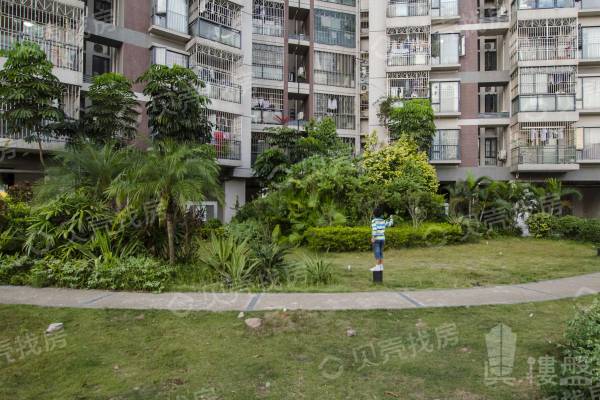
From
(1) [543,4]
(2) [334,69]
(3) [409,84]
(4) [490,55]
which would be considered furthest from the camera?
(2) [334,69]

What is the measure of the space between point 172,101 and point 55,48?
5.36 meters

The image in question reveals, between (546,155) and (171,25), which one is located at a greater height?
(171,25)

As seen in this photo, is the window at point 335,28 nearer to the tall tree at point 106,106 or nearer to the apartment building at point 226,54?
the apartment building at point 226,54

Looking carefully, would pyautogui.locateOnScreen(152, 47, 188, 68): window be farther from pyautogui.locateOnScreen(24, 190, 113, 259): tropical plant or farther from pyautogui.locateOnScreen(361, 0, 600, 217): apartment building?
pyautogui.locateOnScreen(24, 190, 113, 259): tropical plant

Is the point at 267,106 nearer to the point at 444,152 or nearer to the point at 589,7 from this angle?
the point at 444,152

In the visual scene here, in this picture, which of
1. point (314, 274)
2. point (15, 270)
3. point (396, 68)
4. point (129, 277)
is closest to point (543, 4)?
point (396, 68)

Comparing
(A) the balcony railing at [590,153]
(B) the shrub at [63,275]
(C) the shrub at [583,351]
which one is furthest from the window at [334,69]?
(C) the shrub at [583,351]

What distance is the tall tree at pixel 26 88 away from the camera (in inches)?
531

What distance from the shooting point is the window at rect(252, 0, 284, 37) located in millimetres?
27656

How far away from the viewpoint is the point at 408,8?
85.3 feet

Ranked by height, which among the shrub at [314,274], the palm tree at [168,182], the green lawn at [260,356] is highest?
the palm tree at [168,182]

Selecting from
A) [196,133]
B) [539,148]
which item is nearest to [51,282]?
[196,133]

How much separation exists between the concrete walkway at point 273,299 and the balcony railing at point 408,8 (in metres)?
22.8

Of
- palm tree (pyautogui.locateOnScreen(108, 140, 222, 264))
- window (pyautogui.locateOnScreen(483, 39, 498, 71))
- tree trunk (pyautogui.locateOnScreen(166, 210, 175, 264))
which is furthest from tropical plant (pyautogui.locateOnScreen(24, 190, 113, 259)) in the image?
window (pyautogui.locateOnScreen(483, 39, 498, 71))
